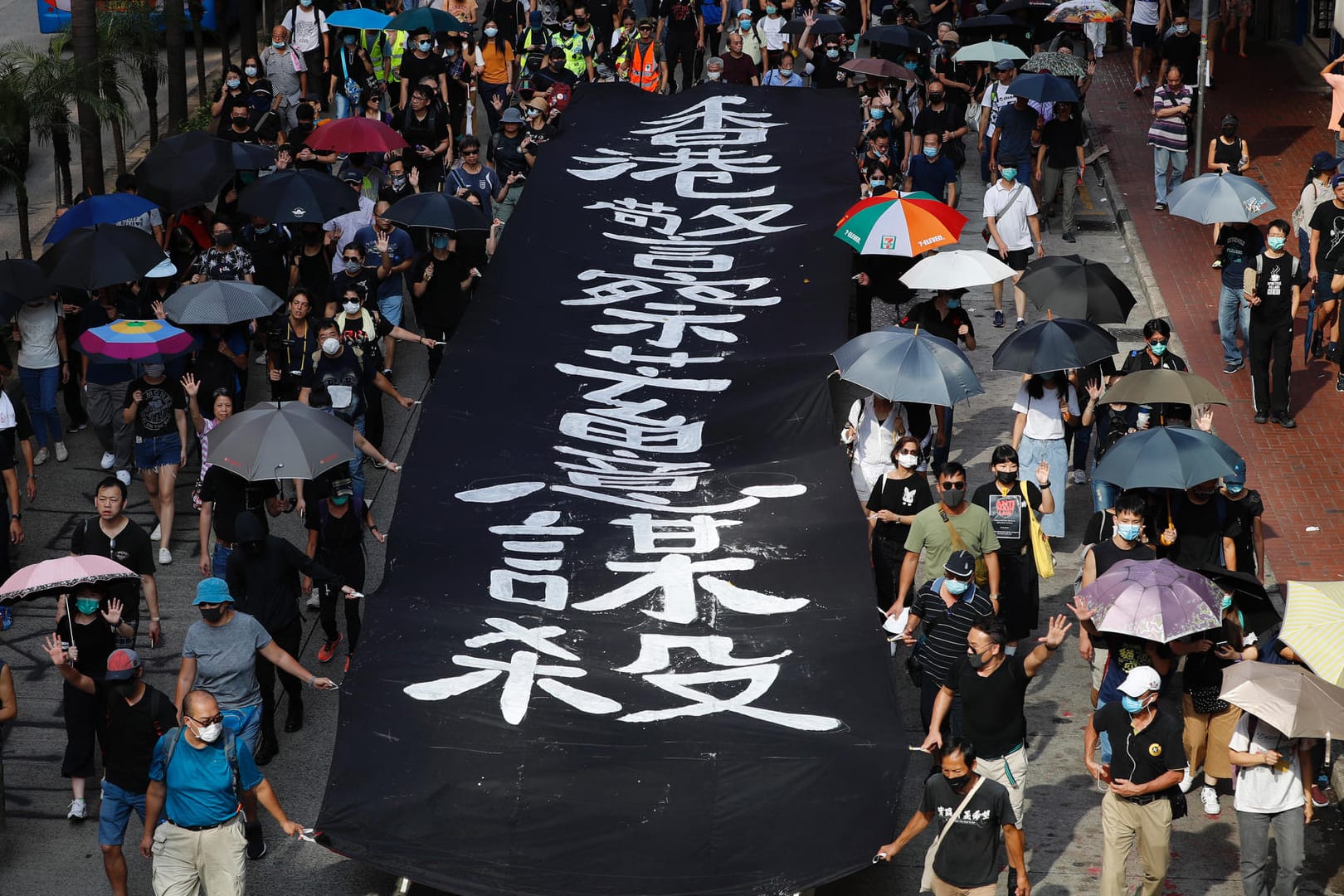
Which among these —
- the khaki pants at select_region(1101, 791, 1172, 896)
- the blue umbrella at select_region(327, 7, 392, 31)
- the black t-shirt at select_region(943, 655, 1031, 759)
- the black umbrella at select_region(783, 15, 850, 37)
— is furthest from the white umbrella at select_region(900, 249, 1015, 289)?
the blue umbrella at select_region(327, 7, 392, 31)

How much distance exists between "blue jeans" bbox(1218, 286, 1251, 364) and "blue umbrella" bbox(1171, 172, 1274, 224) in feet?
2.41

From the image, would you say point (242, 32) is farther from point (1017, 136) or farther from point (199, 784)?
point (199, 784)

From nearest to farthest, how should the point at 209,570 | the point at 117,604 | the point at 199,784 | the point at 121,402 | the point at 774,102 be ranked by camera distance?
1. the point at 199,784
2. the point at 117,604
3. the point at 209,570
4. the point at 121,402
5. the point at 774,102

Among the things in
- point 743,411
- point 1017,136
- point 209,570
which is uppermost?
point 1017,136

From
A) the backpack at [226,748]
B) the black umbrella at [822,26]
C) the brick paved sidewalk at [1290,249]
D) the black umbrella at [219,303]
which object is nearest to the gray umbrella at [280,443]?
the black umbrella at [219,303]

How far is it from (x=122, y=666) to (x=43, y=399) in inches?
239

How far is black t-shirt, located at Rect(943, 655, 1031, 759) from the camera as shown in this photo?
399 inches

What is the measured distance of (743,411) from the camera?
14375 mm

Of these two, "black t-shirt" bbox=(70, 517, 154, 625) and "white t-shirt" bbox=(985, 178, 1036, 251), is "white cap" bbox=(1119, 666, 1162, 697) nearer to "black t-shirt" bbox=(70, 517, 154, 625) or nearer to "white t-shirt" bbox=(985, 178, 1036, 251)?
"black t-shirt" bbox=(70, 517, 154, 625)

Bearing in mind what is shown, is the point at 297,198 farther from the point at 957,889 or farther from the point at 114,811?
the point at 957,889

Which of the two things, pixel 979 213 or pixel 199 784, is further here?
pixel 979 213

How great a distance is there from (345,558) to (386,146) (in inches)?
298

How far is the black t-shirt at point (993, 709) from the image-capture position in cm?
1014

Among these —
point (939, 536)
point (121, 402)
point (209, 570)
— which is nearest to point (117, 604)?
point (209, 570)
